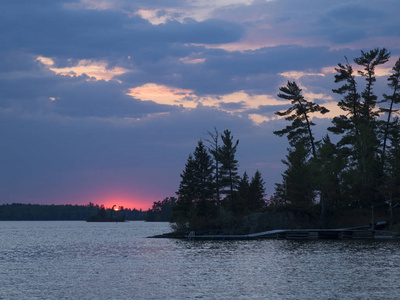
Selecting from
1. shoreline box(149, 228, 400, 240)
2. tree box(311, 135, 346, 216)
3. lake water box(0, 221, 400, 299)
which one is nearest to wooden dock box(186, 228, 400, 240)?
shoreline box(149, 228, 400, 240)

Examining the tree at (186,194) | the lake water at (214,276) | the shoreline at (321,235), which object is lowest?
the lake water at (214,276)

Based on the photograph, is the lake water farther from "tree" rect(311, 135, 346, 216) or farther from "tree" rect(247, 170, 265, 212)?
"tree" rect(247, 170, 265, 212)

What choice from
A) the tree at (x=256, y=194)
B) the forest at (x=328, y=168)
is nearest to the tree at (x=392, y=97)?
the forest at (x=328, y=168)

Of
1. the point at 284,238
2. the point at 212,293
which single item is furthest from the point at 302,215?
the point at 212,293

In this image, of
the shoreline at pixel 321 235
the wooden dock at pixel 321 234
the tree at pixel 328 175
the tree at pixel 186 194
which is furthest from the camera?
the tree at pixel 186 194

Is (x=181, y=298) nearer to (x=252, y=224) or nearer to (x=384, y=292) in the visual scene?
(x=384, y=292)

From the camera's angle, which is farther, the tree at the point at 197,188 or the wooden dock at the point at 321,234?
the tree at the point at 197,188

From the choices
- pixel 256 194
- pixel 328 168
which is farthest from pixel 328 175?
pixel 256 194

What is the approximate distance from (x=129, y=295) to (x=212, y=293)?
4818 millimetres

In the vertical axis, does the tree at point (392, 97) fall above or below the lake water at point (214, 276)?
above

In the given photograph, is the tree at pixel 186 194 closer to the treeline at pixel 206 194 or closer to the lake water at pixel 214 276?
the treeline at pixel 206 194

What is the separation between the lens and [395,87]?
90.9 m

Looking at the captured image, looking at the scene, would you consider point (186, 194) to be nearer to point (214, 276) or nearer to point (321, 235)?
point (321, 235)

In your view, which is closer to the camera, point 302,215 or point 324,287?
point 324,287
